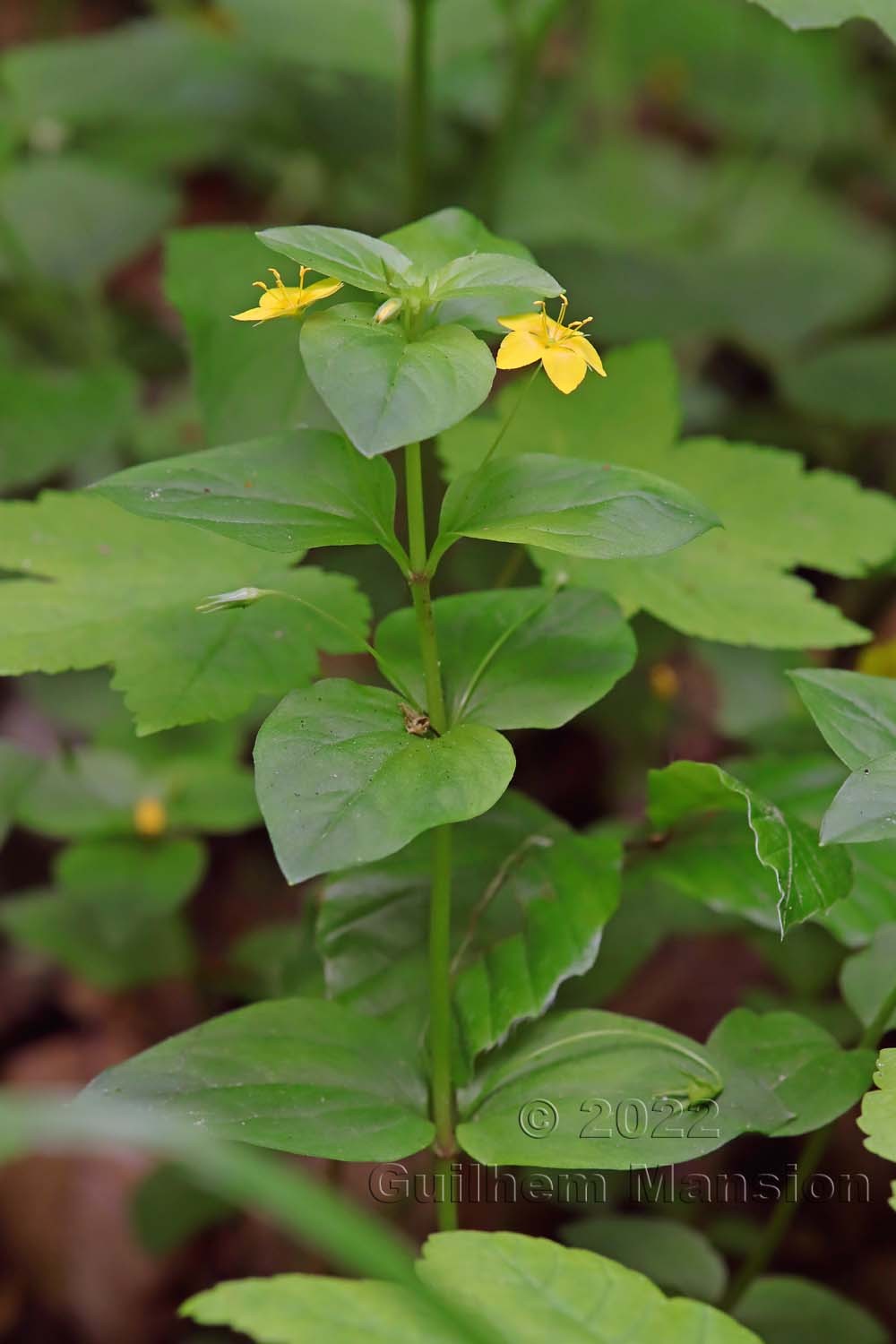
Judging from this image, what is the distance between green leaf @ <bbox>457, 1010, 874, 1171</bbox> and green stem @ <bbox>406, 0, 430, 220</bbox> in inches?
50.8

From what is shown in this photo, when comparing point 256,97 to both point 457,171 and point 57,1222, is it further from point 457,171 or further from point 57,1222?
point 57,1222

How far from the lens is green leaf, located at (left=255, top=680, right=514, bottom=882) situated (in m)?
0.75

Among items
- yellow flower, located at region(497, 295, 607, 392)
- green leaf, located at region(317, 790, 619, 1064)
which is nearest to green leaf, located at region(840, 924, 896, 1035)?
green leaf, located at region(317, 790, 619, 1064)

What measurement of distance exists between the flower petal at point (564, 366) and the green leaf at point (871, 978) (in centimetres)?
57

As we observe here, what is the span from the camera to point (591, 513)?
2.80ft

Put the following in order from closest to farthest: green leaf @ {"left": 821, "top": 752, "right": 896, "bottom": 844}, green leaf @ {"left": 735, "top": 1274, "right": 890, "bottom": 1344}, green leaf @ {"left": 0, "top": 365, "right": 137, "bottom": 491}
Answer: green leaf @ {"left": 821, "top": 752, "right": 896, "bottom": 844} → green leaf @ {"left": 735, "top": 1274, "right": 890, "bottom": 1344} → green leaf @ {"left": 0, "top": 365, "right": 137, "bottom": 491}

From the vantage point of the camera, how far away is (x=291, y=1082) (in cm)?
93

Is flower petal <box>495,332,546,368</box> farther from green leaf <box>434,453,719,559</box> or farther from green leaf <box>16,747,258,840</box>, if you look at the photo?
green leaf <box>16,747,258,840</box>

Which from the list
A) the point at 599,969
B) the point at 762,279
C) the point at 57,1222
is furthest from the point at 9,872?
the point at 762,279

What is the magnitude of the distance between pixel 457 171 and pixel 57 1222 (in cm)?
192

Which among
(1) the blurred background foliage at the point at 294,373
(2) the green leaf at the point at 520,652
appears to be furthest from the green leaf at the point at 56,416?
(2) the green leaf at the point at 520,652

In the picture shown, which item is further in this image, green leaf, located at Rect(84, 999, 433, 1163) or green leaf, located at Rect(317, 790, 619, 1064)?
green leaf, located at Rect(317, 790, 619, 1064)

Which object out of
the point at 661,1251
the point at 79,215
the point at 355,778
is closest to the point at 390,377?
the point at 355,778

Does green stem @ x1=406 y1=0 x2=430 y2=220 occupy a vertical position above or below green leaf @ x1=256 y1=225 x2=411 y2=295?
below
